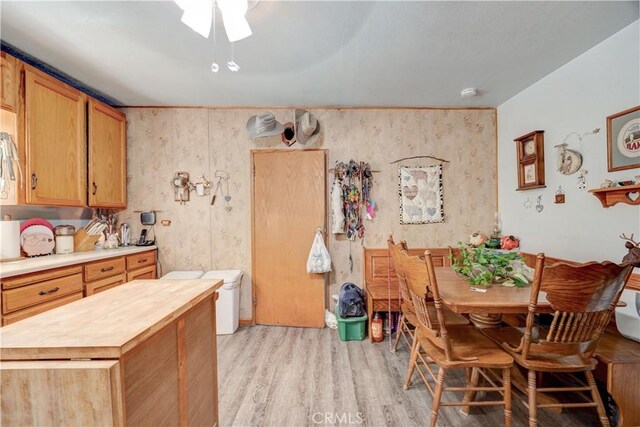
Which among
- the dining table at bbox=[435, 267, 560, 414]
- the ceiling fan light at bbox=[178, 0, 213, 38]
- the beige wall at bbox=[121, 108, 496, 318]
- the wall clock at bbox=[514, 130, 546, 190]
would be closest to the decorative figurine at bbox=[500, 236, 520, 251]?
the beige wall at bbox=[121, 108, 496, 318]

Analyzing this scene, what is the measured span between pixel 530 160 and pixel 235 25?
2.79 metres

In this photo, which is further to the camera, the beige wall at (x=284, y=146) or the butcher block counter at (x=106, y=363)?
the beige wall at (x=284, y=146)

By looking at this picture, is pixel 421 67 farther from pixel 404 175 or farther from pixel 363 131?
pixel 404 175

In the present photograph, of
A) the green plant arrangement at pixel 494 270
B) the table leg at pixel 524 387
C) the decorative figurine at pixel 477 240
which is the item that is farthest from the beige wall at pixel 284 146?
the table leg at pixel 524 387

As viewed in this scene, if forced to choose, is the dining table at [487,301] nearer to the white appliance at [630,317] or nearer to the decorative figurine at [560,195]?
the white appliance at [630,317]

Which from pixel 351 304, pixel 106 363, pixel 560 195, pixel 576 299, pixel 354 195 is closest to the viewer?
pixel 106 363

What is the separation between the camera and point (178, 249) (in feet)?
9.87

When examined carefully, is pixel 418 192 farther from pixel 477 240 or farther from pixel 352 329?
pixel 352 329

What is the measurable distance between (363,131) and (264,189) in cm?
133

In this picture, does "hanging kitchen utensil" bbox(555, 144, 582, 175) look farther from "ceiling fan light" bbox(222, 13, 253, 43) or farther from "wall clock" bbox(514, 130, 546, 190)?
→ "ceiling fan light" bbox(222, 13, 253, 43)

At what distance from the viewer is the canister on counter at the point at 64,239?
7.65 feet

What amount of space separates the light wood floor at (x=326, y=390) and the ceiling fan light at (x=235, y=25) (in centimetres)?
231

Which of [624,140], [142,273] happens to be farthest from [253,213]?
[624,140]

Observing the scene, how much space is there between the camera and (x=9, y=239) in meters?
1.96
